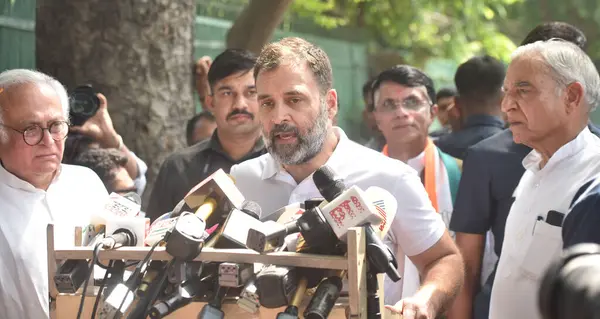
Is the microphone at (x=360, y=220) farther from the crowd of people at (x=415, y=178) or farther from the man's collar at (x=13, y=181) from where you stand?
the man's collar at (x=13, y=181)

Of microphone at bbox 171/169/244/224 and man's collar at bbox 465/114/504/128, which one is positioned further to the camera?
man's collar at bbox 465/114/504/128

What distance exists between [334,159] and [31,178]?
4.46 ft

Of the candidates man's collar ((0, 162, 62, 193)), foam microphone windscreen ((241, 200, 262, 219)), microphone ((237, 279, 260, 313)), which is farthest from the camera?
man's collar ((0, 162, 62, 193))

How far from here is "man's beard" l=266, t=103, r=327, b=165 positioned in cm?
389

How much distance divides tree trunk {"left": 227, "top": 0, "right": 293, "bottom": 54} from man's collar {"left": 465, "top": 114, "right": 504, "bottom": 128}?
5.95ft

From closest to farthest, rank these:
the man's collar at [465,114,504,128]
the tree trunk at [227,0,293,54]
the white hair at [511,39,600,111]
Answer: the white hair at [511,39,600,111] → the man's collar at [465,114,504,128] → the tree trunk at [227,0,293,54]

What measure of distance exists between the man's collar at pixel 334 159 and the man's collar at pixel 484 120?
2917mm

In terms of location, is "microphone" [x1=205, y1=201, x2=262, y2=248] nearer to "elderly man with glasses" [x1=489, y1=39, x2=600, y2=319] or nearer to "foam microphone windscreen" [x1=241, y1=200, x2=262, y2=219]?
"foam microphone windscreen" [x1=241, y1=200, x2=262, y2=219]

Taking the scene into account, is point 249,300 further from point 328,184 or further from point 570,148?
point 570,148

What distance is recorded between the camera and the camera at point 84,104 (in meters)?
5.76

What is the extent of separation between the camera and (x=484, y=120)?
689 cm

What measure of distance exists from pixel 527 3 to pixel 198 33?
13121 millimetres

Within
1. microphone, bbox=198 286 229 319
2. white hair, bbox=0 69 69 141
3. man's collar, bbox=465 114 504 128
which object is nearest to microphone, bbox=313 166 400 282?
microphone, bbox=198 286 229 319

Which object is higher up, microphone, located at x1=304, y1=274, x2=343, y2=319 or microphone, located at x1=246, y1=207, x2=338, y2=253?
microphone, located at x1=246, y1=207, x2=338, y2=253
